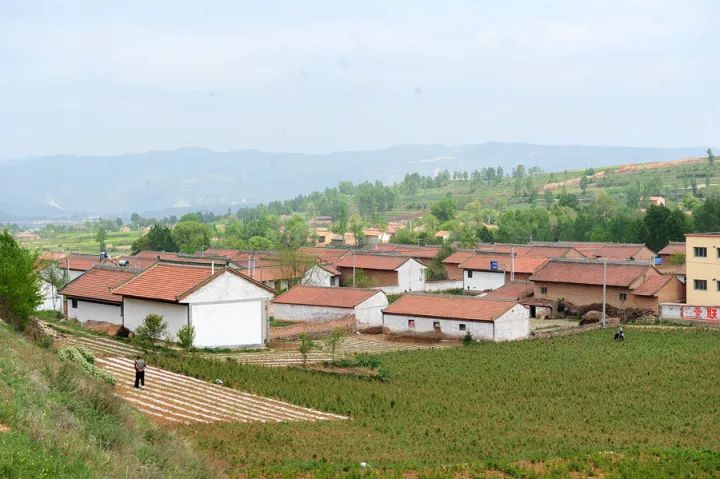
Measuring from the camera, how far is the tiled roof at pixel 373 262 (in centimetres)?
6900

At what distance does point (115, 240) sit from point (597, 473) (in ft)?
471

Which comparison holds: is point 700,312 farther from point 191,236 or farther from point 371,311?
point 191,236

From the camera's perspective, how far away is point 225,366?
31.4 meters

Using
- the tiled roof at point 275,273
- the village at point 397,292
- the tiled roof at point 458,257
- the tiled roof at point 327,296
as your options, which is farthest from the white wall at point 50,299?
the tiled roof at point 458,257

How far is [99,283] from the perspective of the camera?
43.5 metres

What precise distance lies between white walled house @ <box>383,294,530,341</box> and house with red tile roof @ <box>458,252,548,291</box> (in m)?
18.0

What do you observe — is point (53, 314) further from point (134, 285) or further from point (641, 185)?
point (641, 185)

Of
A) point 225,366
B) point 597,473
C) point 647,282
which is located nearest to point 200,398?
point 225,366

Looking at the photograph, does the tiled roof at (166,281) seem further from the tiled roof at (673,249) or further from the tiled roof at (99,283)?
the tiled roof at (673,249)

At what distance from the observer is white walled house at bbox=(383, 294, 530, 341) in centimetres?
4459

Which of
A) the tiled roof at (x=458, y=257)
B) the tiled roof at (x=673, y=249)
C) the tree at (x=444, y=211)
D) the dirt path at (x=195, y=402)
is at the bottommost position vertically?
the dirt path at (x=195, y=402)

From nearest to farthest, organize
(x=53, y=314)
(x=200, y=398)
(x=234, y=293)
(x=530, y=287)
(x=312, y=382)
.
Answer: (x=200, y=398) < (x=312, y=382) < (x=234, y=293) < (x=53, y=314) < (x=530, y=287)

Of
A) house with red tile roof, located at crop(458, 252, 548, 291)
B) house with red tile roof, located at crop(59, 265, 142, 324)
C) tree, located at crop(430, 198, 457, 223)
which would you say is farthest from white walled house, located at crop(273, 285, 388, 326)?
tree, located at crop(430, 198, 457, 223)

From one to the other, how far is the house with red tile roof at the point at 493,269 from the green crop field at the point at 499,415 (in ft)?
74.6
